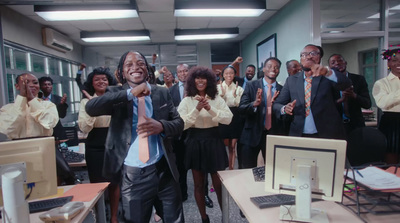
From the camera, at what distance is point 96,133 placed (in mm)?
2256

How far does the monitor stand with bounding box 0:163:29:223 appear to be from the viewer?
1023 mm

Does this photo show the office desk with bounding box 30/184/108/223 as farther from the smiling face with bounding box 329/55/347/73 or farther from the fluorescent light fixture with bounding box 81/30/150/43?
the fluorescent light fixture with bounding box 81/30/150/43

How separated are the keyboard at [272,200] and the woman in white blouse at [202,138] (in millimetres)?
807

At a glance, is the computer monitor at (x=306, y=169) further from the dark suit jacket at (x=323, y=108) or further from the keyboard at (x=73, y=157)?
the keyboard at (x=73, y=157)

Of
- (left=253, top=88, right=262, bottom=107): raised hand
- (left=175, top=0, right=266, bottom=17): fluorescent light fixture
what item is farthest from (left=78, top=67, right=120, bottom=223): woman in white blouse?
(left=175, top=0, right=266, bottom=17): fluorescent light fixture

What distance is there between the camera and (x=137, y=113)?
1.54 metres

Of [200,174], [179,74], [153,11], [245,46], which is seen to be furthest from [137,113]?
[245,46]

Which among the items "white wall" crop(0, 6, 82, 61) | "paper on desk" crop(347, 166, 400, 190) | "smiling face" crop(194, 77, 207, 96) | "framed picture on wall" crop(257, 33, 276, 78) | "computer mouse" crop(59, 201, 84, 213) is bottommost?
"computer mouse" crop(59, 201, 84, 213)

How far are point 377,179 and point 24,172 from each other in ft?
6.04

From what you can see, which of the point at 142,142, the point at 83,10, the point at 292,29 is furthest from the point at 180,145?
the point at 292,29

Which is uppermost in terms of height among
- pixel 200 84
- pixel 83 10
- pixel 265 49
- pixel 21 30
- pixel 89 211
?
pixel 83 10

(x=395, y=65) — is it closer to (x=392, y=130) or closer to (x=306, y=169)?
(x=392, y=130)

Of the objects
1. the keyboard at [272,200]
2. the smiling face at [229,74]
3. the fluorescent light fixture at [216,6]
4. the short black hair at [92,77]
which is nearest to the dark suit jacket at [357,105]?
the smiling face at [229,74]

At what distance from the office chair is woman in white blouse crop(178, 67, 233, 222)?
3.54ft
